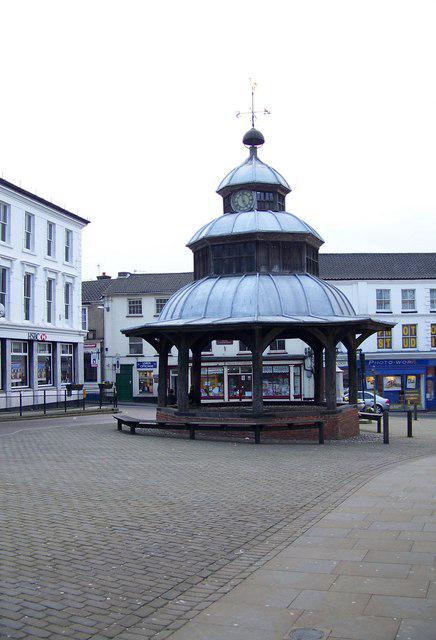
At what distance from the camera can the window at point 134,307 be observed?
188ft

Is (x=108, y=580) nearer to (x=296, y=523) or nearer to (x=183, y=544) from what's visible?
(x=183, y=544)

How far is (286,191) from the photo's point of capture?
1145 inches

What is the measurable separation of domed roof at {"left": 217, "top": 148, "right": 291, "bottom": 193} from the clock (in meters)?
0.39

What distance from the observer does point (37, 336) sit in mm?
38875

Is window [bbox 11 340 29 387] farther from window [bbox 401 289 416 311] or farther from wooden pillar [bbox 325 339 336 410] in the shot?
window [bbox 401 289 416 311]

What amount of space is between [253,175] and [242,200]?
1.10 meters

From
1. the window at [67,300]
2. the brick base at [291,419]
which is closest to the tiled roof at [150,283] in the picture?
the window at [67,300]

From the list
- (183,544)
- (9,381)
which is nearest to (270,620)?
(183,544)

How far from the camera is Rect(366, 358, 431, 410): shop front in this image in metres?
51.8

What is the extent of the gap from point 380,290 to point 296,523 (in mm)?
43957

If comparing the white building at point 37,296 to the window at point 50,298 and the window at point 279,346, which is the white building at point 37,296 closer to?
the window at point 50,298

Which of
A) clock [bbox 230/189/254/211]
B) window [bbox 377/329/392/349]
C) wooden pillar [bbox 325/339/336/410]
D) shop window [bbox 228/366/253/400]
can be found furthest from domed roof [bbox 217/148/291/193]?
window [bbox 377/329/392/349]

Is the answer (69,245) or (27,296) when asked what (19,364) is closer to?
(27,296)

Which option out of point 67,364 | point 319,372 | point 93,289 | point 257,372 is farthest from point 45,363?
point 93,289
